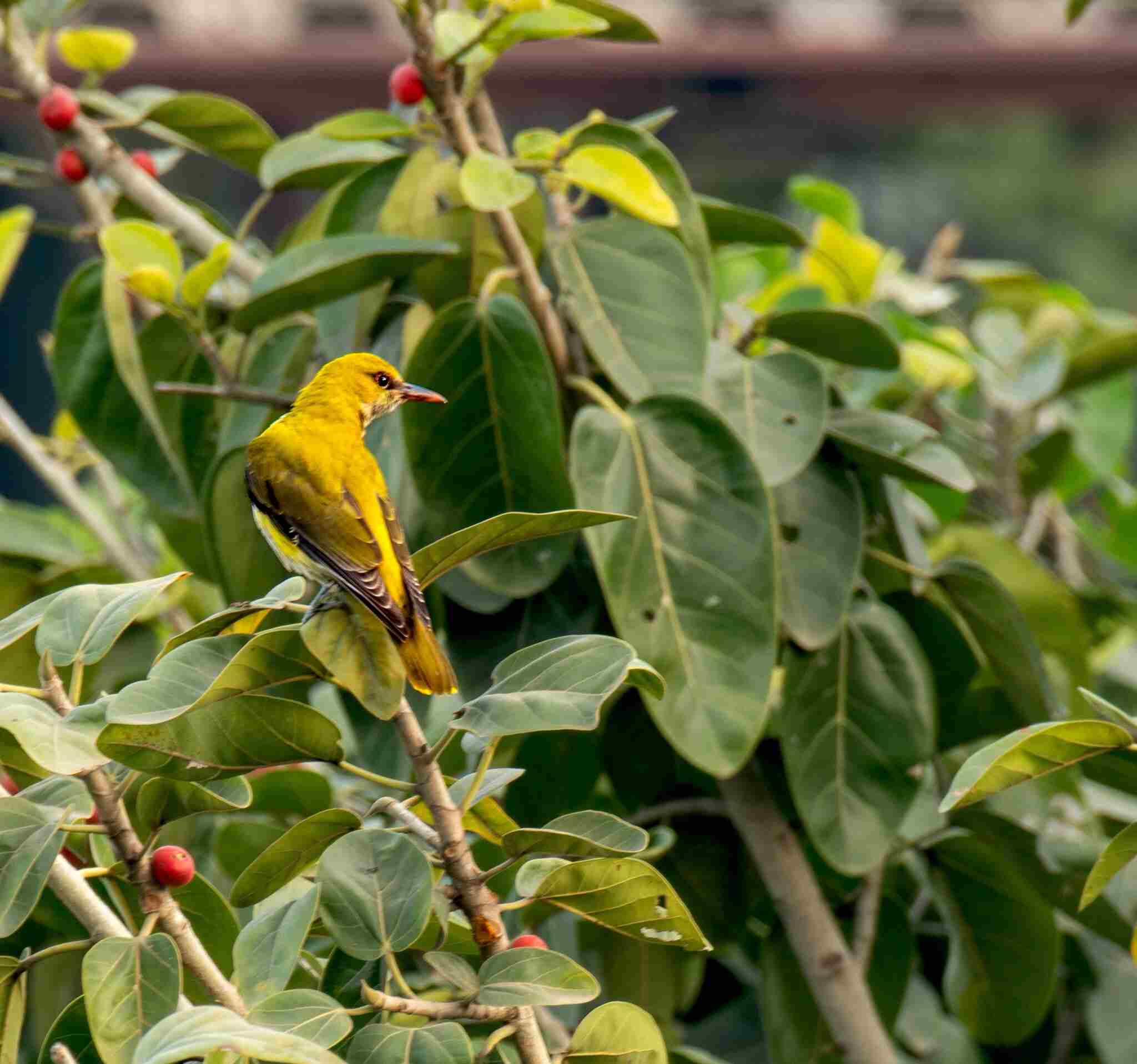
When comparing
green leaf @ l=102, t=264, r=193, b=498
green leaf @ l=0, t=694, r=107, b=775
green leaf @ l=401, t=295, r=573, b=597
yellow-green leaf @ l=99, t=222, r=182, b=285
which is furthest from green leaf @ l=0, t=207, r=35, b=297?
green leaf @ l=0, t=694, r=107, b=775

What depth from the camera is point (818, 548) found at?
1.46 metres

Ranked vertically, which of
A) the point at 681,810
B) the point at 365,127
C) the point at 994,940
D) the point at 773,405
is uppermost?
the point at 365,127

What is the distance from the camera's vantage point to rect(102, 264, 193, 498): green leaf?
65.0 inches

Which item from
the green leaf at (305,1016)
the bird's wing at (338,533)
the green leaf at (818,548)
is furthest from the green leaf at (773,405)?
the green leaf at (305,1016)

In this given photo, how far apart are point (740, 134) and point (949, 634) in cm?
429

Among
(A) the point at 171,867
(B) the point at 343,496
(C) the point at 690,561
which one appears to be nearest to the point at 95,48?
(B) the point at 343,496

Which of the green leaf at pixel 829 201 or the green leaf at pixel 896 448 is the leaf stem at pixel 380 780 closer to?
the green leaf at pixel 896 448

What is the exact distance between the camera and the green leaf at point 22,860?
2.80 ft

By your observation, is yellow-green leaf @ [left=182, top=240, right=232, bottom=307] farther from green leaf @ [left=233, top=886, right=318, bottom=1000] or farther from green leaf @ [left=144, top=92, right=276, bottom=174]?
green leaf @ [left=233, top=886, right=318, bottom=1000]

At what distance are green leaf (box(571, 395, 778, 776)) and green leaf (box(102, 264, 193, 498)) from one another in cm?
55

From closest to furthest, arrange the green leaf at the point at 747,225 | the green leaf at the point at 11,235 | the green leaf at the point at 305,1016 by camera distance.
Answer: the green leaf at the point at 305,1016, the green leaf at the point at 747,225, the green leaf at the point at 11,235

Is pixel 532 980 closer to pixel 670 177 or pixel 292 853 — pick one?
pixel 292 853

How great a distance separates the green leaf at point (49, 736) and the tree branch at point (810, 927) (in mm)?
780

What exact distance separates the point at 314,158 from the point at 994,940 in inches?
43.3
